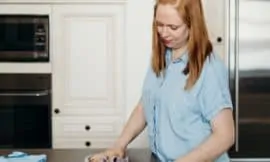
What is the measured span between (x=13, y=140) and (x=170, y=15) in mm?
1935

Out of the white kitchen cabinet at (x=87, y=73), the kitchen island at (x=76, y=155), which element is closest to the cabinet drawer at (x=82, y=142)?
the white kitchen cabinet at (x=87, y=73)

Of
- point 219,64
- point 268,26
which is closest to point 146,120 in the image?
point 219,64

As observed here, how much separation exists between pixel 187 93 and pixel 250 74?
181cm

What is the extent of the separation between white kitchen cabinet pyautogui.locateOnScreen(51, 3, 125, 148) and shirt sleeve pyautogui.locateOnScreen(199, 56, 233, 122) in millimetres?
1599

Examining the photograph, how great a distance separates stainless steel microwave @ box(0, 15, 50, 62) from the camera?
2975 millimetres

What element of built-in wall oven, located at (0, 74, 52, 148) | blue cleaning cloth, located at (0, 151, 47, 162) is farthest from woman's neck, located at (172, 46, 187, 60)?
built-in wall oven, located at (0, 74, 52, 148)

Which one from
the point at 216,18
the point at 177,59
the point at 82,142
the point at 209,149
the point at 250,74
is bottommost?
the point at 82,142

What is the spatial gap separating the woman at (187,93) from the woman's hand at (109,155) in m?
0.14

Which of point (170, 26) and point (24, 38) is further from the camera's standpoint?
point (24, 38)

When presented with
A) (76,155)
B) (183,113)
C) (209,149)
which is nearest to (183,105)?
(183,113)

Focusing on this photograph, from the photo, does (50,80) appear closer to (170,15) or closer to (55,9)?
(55,9)

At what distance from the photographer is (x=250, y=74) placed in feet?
10.2

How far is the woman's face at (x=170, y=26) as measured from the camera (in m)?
1.35

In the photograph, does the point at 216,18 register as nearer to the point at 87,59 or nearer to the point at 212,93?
the point at 87,59
